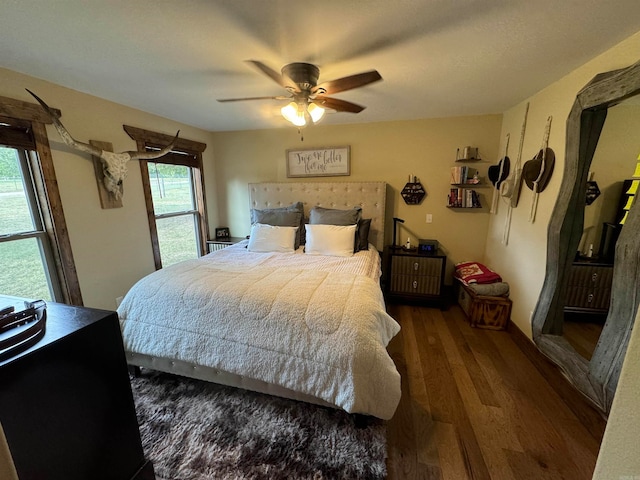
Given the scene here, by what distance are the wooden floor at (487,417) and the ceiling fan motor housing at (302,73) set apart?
7.76 feet

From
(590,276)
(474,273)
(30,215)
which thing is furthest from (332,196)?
(30,215)

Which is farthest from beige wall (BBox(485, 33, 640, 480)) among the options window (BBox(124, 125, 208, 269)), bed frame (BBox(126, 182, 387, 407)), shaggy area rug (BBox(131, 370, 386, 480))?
window (BBox(124, 125, 208, 269))

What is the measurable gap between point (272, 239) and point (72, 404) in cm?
222

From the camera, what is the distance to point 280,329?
62.1 inches

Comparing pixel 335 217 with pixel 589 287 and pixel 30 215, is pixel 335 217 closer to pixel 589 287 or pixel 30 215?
pixel 589 287

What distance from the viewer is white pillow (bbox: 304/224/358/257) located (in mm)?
2785

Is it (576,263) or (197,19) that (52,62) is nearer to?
(197,19)

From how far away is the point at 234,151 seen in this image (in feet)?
13.0

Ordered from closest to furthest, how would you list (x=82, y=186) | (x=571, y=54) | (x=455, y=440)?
1. (x=455, y=440)
2. (x=571, y=54)
3. (x=82, y=186)

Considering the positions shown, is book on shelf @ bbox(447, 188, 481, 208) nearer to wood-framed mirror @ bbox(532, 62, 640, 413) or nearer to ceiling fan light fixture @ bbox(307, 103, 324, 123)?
wood-framed mirror @ bbox(532, 62, 640, 413)

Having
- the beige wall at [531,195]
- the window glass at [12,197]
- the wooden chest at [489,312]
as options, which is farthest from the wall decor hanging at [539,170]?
the window glass at [12,197]

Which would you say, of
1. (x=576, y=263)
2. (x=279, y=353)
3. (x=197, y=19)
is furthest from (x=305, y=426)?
(x=576, y=263)

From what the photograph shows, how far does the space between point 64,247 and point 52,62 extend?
1.44 metres

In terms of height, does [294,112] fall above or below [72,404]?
above
